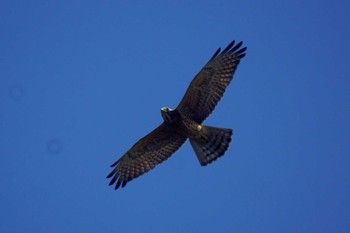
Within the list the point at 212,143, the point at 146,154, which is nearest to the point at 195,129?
the point at 212,143

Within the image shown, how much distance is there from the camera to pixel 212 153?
46.4ft

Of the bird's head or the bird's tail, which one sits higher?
the bird's head

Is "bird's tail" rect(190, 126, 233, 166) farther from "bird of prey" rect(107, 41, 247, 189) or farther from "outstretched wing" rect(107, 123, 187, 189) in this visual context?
"outstretched wing" rect(107, 123, 187, 189)

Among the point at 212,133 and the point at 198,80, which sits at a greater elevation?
the point at 198,80

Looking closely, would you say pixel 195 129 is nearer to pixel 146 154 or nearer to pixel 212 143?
pixel 212 143

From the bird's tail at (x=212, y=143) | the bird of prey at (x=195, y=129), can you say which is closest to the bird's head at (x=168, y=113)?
the bird of prey at (x=195, y=129)

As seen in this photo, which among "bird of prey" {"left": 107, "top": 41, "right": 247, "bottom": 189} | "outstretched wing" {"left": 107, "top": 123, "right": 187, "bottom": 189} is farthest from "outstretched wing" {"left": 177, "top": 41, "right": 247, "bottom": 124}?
"outstretched wing" {"left": 107, "top": 123, "right": 187, "bottom": 189}

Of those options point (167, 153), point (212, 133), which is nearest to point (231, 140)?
point (212, 133)

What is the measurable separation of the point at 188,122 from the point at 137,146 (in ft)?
4.24

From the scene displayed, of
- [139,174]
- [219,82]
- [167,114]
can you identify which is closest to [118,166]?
[139,174]

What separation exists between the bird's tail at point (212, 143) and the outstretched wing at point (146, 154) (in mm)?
470

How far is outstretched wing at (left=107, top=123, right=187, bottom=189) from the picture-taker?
47.4 feet

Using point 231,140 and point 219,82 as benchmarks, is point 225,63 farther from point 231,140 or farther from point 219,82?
point 231,140

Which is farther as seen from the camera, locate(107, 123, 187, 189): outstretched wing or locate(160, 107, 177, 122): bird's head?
locate(107, 123, 187, 189): outstretched wing
